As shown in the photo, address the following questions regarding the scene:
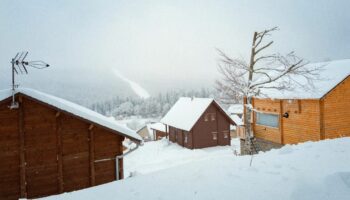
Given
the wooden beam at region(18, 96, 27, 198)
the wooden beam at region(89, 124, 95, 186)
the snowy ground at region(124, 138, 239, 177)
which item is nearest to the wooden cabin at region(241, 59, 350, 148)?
the snowy ground at region(124, 138, 239, 177)

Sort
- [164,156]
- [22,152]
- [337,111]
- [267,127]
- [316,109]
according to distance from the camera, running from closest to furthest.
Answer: [22,152]
[316,109]
[337,111]
[267,127]
[164,156]

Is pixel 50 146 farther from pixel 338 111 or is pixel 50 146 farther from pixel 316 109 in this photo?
pixel 338 111

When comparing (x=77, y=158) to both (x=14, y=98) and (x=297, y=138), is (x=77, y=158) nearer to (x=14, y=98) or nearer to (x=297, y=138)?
(x=14, y=98)

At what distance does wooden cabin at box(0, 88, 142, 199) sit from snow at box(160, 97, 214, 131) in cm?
2222

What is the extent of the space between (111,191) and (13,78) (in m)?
7.09

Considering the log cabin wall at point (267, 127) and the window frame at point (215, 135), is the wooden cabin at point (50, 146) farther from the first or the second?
the window frame at point (215, 135)

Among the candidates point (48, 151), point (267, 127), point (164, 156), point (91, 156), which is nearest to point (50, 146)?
point (48, 151)

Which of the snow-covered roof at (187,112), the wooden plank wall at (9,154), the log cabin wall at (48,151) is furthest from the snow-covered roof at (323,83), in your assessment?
the snow-covered roof at (187,112)

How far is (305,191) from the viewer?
207 inches

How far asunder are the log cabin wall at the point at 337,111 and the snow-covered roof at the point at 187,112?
19.0 metres

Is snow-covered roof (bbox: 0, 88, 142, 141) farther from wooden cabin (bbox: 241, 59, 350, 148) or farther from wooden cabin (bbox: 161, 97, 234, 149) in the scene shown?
wooden cabin (bbox: 161, 97, 234, 149)

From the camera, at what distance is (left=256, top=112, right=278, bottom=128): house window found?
21.2 metres

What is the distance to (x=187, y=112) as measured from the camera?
39344 millimetres

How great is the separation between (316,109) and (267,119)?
4655 millimetres
